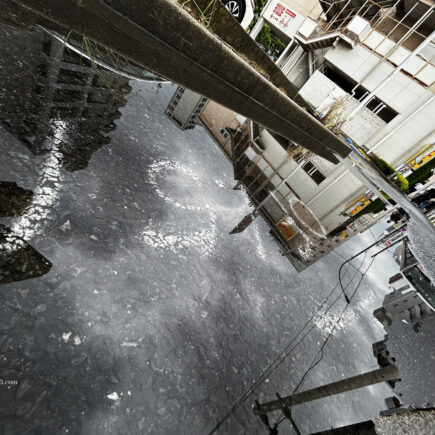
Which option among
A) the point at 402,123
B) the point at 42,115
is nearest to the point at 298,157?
the point at 402,123

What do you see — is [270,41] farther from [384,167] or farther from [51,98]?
[51,98]

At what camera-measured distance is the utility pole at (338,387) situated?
114 inches

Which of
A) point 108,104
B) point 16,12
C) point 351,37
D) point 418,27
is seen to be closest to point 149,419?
point 108,104

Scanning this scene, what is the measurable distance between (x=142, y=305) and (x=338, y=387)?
3253 mm

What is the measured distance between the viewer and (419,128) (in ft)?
32.6

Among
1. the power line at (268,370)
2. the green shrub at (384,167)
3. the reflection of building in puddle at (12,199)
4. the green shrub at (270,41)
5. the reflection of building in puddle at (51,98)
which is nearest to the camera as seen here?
the reflection of building in puddle at (12,199)

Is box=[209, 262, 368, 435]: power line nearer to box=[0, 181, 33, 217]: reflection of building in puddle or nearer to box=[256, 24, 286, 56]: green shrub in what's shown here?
box=[0, 181, 33, 217]: reflection of building in puddle

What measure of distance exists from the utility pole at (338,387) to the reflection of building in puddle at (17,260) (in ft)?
13.8

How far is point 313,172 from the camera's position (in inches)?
496

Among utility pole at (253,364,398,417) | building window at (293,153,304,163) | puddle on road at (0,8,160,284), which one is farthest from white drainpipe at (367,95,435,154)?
puddle on road at (0,8,160,284)

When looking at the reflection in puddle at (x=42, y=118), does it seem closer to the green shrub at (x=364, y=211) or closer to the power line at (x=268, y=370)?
the power line at (x=268, y=370)

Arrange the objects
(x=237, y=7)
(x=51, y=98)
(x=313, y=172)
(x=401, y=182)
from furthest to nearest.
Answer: (x=313, y=172) < (x=401, y=182) < (x=237, y=7) < (x=51, y=98)

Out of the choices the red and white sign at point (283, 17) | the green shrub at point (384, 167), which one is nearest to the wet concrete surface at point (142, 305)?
the green shrub at point (384, 167)

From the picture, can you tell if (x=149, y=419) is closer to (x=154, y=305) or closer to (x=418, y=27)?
(x=154, y=305)
